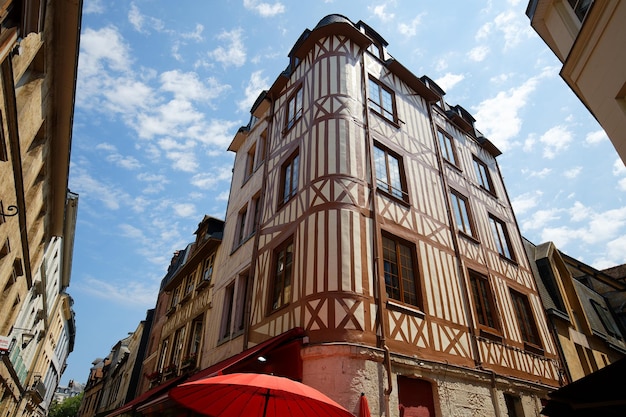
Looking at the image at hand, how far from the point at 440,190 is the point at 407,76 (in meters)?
4.18

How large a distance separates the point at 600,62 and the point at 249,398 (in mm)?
6966

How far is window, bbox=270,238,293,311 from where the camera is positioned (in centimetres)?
712

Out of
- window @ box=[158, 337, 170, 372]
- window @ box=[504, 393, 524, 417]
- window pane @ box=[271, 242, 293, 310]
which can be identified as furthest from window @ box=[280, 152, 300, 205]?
window @ box=[158, 337, 170, 372]

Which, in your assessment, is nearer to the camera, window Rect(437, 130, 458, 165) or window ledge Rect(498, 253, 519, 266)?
window ledge Rect(498, 253, 519, 266)

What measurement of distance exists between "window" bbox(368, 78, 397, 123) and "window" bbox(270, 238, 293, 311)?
455cm

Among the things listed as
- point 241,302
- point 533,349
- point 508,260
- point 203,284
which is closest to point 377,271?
point 241,302

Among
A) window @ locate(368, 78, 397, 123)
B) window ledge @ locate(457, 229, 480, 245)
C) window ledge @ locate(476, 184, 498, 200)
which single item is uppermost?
window @ locate(368, 78, 397, 123)

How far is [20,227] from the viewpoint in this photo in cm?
788

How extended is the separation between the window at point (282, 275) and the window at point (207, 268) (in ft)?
16.3

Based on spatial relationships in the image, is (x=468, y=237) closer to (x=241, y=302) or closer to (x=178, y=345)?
(x=241, y=302)

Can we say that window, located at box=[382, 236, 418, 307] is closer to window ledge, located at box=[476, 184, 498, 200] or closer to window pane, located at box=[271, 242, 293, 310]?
window pane, located at box=[271, 242, 293, 310]

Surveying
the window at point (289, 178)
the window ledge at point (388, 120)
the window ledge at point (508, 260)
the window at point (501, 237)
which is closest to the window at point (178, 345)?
the window at point (289, 178)

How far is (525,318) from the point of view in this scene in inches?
387

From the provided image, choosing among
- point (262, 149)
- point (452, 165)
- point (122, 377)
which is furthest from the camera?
point (122, 377)
